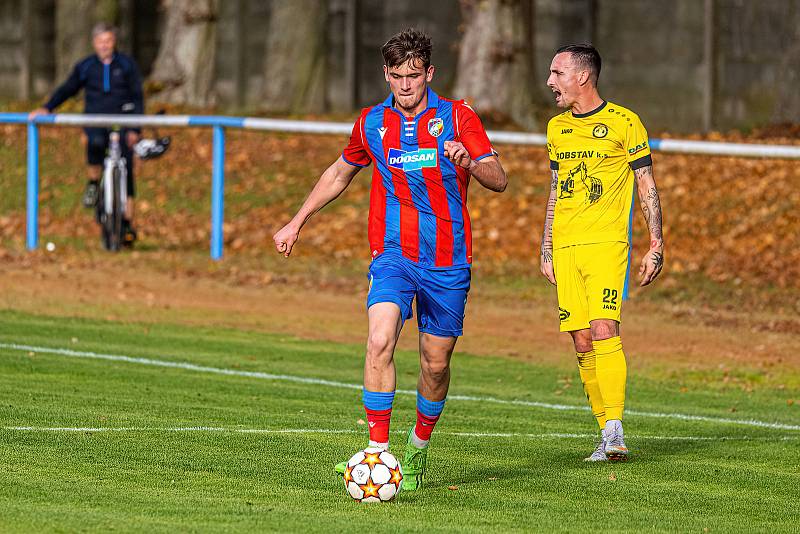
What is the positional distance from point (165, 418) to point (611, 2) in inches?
715

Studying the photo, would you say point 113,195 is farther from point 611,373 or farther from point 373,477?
point 373,477

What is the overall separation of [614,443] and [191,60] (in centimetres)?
2081

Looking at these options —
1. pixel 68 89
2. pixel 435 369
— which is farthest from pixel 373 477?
pixel 68 89

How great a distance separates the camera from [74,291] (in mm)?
16047

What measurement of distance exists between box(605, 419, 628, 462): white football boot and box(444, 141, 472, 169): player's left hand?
1.86 meters

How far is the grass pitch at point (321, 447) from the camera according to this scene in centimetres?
696

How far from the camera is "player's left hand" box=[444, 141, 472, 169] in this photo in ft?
23.9

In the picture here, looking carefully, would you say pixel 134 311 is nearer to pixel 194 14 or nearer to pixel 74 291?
pixel 74 291

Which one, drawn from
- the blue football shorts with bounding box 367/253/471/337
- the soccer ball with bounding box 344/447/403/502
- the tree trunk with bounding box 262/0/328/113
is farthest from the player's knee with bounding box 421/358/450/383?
the tree trunk with bounding box 262/0/328/113

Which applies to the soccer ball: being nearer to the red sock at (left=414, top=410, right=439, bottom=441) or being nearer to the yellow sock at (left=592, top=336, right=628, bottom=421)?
the red sock at (left=414, top=410, right=439, bottom=441)

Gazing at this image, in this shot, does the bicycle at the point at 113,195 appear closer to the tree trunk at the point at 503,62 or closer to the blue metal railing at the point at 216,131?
the blue metal railing at the point at 216,131

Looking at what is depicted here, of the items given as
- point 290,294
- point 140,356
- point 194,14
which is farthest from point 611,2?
→ point 140,356

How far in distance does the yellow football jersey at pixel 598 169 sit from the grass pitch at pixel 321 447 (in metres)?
1.17

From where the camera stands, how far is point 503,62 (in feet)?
79.6
